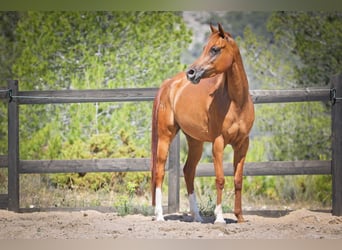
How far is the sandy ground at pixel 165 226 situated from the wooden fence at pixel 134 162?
0.90 feet

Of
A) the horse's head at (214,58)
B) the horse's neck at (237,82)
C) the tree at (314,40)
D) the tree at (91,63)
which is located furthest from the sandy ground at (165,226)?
the tree at (314,40)

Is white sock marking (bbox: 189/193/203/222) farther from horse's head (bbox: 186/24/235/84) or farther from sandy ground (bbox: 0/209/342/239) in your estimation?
horse's head (bbox: 186/24/235/84)

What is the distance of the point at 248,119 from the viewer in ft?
18.4

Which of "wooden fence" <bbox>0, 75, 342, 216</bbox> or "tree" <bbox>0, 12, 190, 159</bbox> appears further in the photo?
"tree" <bbox>0, 12, 190, 159</bbox>

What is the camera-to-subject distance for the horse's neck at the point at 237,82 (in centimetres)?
551

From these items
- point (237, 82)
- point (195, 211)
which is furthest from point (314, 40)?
point (195, 211)

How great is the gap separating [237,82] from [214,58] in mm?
275

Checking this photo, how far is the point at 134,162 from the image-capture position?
652cm

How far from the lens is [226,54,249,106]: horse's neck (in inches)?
217

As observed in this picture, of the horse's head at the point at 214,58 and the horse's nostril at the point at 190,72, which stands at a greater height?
the horse's head at the point at 214,58

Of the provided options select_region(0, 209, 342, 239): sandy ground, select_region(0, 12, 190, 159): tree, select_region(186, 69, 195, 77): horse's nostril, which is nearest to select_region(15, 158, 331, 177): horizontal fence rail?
select_region(0, 209, 342, 239): sandy ground

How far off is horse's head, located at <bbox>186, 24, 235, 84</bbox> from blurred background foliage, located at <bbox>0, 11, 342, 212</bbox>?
7.00 ft

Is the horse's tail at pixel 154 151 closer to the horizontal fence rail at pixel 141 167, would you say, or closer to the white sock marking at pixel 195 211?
the white sock marking at pixel 195 211

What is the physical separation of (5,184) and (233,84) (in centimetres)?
264
